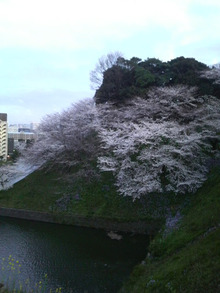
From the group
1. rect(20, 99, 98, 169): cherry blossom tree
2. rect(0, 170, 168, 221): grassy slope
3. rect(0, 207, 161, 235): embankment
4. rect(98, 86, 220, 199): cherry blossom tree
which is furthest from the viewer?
rect(20, 99, 98, 169): cherry blossom tree

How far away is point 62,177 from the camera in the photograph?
2239 centimetres

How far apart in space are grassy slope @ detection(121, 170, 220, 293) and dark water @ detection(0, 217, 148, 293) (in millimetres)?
1548

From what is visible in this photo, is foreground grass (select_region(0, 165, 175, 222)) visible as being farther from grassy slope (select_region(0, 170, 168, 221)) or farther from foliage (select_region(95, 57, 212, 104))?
foliage (select_region(95, 57, 212, 104))

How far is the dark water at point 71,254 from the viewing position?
33.8ft

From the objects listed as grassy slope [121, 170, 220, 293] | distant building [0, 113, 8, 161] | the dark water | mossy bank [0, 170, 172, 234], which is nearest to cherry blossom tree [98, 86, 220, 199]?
mossy bank [0, 170, 172, 234]

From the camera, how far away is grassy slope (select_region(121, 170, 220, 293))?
260 inches

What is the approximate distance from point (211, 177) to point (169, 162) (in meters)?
2.49

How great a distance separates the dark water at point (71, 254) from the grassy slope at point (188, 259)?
1548mm

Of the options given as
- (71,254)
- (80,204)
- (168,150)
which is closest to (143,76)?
(168,150)

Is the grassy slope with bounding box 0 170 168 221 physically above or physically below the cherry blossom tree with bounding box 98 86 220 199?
below

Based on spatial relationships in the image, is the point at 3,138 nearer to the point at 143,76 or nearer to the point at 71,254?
the point at 143,76

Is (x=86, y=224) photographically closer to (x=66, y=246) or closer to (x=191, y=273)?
(x=66, y=246)

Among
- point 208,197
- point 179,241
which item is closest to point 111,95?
point 208,197

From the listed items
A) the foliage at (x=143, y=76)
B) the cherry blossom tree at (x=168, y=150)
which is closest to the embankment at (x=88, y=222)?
the cherry blossom tree at (x=168, y=150)
